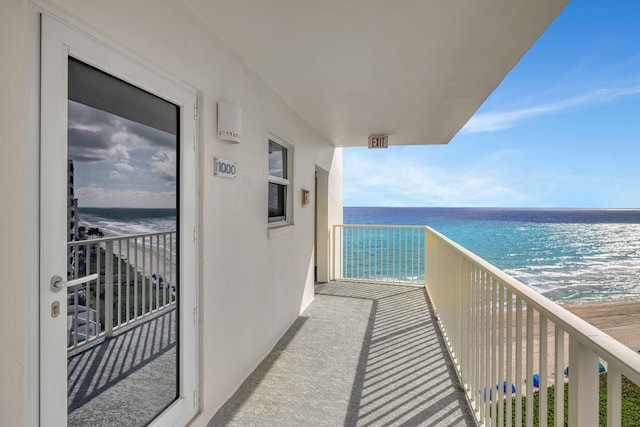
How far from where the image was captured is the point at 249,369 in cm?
260

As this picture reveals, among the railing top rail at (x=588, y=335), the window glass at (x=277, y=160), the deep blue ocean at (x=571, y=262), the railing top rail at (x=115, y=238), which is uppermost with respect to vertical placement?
the window glass at (x=277, y=160)

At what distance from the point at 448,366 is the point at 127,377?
8.13 ft

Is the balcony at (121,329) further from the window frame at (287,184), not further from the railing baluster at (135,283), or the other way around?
the window frame at (287,184)

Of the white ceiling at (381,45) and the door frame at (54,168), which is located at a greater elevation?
the white ceiling at (381,45)

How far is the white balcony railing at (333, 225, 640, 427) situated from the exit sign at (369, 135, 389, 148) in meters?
Result: 2.08

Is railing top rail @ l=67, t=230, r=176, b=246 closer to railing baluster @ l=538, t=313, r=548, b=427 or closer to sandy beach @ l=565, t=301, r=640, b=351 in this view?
railing baluster @ l=538, t=313, r=548, b=427

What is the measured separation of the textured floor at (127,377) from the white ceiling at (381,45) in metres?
1.79

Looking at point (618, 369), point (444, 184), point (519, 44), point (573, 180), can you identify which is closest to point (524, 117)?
point (573, 180)

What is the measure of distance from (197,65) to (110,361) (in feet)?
5.34

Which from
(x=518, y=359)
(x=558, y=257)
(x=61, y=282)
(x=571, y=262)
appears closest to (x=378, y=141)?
(x=518, y=359)

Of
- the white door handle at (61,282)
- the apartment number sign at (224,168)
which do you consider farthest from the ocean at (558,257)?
the apartment number sign at (224,168)

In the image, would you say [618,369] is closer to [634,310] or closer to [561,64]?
[634,310]

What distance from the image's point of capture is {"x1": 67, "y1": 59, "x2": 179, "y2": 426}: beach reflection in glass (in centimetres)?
121

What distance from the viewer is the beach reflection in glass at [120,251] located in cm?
121
